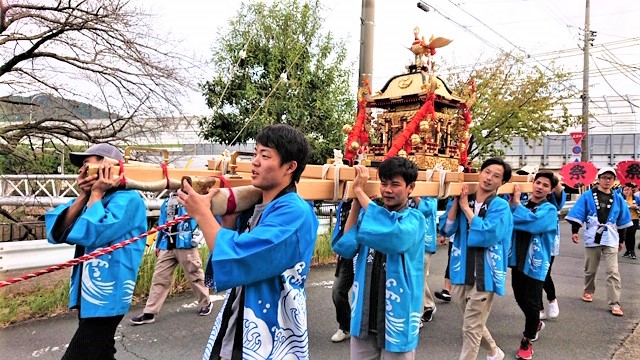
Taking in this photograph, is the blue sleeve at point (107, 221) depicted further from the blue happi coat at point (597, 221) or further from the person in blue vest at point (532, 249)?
the blue happi coat at point (597, 221)

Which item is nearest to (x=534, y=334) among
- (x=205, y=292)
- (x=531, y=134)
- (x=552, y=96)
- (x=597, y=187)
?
(x=597, y=187)

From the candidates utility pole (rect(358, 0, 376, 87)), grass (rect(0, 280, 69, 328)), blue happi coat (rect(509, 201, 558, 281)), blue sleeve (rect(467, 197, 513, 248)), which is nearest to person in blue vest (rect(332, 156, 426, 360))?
blue sleeve (rect(467, 197, 513, 248))

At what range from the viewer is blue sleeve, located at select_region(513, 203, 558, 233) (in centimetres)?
409

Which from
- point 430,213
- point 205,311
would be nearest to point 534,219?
point 430,213

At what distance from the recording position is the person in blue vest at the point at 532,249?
3.92 m

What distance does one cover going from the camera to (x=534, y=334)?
3.89m

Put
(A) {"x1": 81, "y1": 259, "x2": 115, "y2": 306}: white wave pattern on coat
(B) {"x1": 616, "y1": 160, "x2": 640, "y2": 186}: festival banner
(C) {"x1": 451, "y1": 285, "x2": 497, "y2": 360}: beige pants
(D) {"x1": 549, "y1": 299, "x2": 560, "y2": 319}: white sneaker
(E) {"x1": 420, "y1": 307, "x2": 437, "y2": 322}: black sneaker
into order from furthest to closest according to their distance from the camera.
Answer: (B) {"x1": 616, "y1": 160, "x2": 640, "y2": 186}: festival banner < (D) {"x1": 549, "y1": 299, "x2": 560, "y2": 319}: white sneaker < (E) {"x1": 420, "y1": 307, "x2": 437, "y2": 322}: black sneaker < (C) {"x1": 451, "y1": 285, "x2": 497, "y2": 360}: beige pants < (A) {"x1": 81, "y1": 259, "x2": 115, "y2": 306}: white wave pattern on coat

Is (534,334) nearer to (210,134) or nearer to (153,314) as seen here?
(153,314)

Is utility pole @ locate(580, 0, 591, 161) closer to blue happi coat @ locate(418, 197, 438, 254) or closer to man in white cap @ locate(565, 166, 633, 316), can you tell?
man in white cap @ locate(565, 166, 633, 316)

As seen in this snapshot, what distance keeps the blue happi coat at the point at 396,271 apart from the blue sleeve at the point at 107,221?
141 centimetres

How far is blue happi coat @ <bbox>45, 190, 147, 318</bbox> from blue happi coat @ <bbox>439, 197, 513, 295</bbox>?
7.96 ft

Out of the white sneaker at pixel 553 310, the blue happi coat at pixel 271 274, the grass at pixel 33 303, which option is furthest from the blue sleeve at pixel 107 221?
the white sneaker at pixel 553 310

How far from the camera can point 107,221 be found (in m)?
2.43

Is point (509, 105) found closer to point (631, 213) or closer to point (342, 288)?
point (631, 213)
